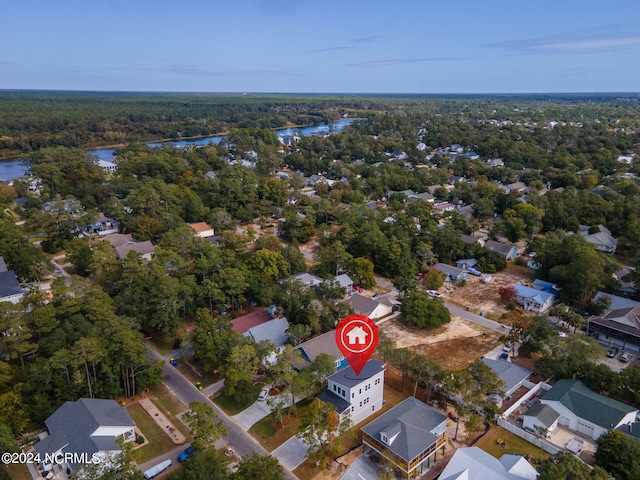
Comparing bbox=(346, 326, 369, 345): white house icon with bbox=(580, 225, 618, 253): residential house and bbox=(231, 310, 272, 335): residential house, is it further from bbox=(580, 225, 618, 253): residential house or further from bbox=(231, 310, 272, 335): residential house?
bbox=(580, 225, 618, 253): residential house

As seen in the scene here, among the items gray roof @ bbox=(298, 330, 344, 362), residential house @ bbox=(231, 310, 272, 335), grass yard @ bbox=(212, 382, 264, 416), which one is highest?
gray roof @ bbox=(298, 330, 344, 362)

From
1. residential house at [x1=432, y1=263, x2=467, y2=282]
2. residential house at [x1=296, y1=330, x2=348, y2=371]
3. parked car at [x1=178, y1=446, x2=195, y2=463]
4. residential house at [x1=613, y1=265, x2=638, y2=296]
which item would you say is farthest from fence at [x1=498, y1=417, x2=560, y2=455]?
residential house at [x1=613, y1=265, x2=638, y2=296]

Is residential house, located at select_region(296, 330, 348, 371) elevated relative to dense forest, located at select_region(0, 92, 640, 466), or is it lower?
lower

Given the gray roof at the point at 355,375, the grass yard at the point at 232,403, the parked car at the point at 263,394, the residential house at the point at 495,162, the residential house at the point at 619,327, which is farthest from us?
the residential house at the point at 495,162

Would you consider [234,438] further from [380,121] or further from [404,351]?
[380,121]

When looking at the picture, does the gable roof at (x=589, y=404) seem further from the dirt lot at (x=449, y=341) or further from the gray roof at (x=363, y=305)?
the gray roof at (x=363, y=305)

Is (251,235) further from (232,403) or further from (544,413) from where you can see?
(544,413)

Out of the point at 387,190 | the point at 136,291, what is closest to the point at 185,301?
the point at 136,291

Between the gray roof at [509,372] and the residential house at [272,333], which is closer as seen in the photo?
the gray roof at [509,372]

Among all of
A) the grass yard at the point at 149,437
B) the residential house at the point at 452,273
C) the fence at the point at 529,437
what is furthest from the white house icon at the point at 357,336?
the residential house at the point at 452,273
